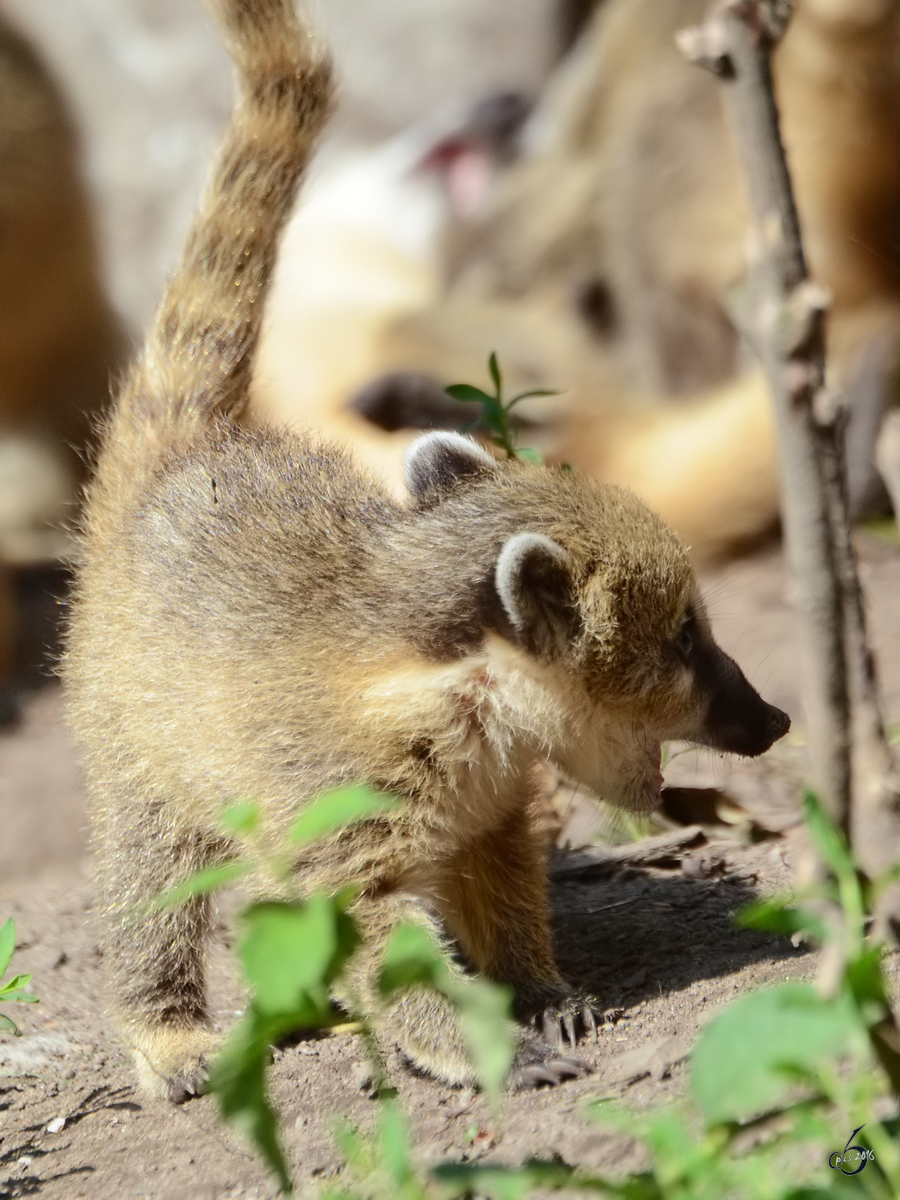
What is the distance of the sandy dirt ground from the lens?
98.0 inches

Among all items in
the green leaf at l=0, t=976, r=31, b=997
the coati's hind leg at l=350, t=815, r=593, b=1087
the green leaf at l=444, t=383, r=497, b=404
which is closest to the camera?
the green leaf at l=0, t=976, r=31, b=997

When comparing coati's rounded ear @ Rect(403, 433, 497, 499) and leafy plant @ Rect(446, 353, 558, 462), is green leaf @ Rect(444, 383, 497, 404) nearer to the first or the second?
leafy plant @ Rect(446, 353, 558, 462)

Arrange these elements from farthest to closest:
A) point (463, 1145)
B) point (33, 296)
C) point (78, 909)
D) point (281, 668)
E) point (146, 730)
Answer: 1. point (33, 296)
2. point (78, 909)
3. point (146, 730)
4. point (281, 668)
5. point (463, 1145)

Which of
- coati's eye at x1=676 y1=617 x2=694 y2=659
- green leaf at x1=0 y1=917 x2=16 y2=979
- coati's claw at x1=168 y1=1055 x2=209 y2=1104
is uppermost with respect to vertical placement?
coati's eye at x1=676 y1=617 x2=694 y2=659

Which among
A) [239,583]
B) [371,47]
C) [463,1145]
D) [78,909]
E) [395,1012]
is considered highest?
[371,47]

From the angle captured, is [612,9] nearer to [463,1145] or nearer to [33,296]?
[33,296]

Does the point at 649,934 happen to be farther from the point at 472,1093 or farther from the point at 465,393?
the point at 465,393

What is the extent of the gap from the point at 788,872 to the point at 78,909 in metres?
2.24

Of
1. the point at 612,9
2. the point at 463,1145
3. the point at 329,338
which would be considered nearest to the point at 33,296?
the point at 329,338

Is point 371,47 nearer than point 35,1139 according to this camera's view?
No

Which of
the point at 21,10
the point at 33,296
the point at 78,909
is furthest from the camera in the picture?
the point at 21,10

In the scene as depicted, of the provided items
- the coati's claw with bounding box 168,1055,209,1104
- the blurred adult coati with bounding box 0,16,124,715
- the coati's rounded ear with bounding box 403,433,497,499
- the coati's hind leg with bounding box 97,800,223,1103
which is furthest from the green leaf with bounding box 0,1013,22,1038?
the blurred adult coati with bounding box 0,16,124,715

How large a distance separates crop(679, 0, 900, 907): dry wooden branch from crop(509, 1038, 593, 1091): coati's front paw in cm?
70

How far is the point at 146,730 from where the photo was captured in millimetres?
3258
